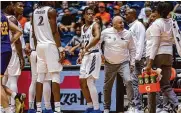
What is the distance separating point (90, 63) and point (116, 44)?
58cm

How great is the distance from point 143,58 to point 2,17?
285cm

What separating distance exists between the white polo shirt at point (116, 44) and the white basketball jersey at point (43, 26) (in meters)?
1.05

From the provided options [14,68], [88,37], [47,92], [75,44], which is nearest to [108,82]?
[88,37]

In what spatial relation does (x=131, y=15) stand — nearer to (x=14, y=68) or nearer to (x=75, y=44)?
(x=14, y=68)

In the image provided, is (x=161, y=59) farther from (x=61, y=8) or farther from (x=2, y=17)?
(x=61, y=8)

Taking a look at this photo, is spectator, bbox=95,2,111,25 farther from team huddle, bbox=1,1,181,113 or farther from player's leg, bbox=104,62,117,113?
player's leg, bbox=104,62,117,113

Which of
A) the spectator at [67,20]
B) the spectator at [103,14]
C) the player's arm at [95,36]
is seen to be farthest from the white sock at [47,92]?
the spectator at [67,20]

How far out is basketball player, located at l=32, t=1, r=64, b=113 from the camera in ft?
30.6

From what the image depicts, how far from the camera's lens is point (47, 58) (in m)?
9.34

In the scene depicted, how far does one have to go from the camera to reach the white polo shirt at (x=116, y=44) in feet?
32.4

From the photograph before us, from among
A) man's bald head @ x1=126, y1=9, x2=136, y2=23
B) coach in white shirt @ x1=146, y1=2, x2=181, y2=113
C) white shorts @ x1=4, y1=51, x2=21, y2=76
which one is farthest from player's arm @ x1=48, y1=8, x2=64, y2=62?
man's bald head @ x1=126, y1=9, x2=136, y2=23

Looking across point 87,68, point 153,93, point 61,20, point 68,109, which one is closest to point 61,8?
point 61,20

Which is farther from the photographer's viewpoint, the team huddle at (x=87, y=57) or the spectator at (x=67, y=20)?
the spectator at (x=67, y=20)

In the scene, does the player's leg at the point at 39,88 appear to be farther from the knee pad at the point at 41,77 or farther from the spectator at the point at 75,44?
the spectator at the point at 75,44
